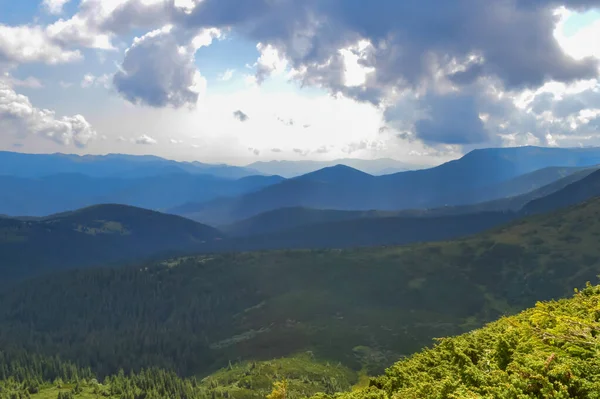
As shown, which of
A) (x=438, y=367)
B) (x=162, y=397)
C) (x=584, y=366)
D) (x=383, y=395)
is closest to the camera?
(x=584, y=366)

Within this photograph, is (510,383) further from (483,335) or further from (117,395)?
(117,395)

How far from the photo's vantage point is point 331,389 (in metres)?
198

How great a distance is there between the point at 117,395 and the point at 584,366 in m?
200

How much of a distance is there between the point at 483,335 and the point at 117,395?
186203 millimetres

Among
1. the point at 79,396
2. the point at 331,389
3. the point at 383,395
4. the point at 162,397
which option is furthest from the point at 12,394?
the point at 383,395

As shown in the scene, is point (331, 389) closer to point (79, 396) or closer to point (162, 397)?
point (162, 397)

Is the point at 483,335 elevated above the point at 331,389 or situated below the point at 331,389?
above

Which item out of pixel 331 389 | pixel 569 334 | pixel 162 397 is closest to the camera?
pixel 569 334

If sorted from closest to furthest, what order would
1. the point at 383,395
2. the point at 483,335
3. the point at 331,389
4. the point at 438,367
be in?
the point at 383,395 < the point at 438,367 < the point at 483,335 < the point at 331,389

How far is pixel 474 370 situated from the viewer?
87.6ft

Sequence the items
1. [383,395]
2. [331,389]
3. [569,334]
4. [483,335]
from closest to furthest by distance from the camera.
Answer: [569,334]
[383,395]
[483,335]
[331,389]

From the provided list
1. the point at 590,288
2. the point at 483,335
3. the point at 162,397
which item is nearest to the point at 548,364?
the point at 483,335

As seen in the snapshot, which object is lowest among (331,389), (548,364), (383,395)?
(331,389)

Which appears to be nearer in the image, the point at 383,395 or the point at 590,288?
the point at 383,395
